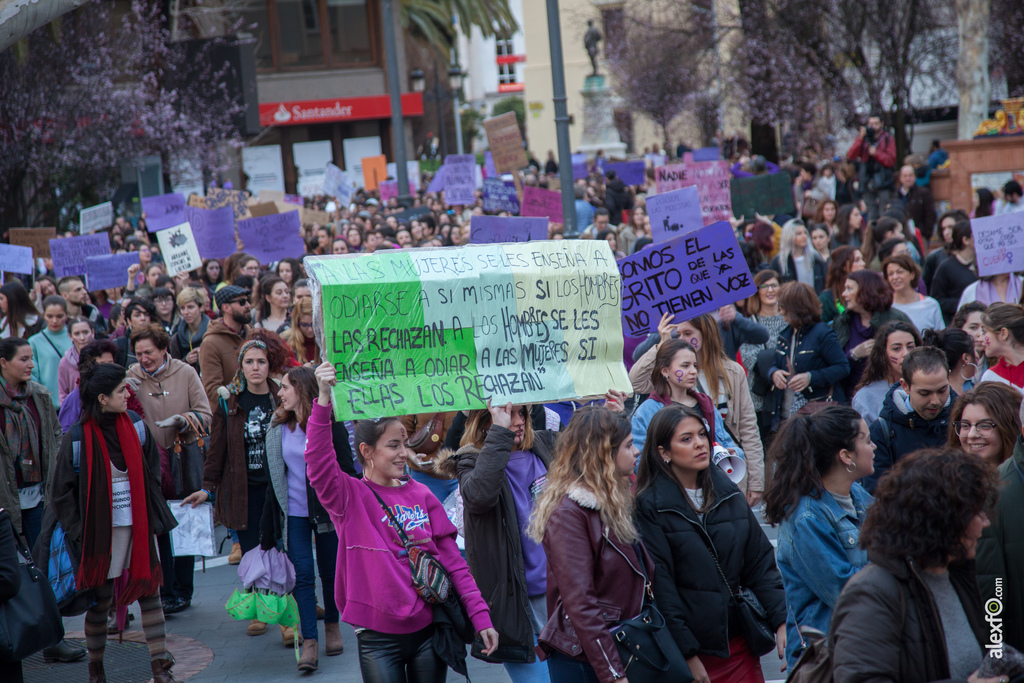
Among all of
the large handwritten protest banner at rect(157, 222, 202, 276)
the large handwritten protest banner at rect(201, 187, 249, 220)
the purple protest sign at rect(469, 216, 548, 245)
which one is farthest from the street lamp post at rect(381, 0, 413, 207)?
the purple protest sign at rect(469, 216, 548, 245)

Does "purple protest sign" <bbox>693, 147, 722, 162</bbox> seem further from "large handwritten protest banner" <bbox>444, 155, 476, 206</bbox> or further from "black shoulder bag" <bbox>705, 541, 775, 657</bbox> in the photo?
"black shoulder bag" <bbox>705, 541, 775, 657</bbox>

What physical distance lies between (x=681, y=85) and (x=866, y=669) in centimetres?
3159

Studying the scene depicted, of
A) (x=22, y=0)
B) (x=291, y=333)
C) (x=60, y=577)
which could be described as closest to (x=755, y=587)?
(x=60, y=577)

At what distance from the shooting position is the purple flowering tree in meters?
23.2

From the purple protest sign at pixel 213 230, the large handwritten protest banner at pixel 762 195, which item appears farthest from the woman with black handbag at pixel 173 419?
the large handwritten protest banner at pixel 762 195

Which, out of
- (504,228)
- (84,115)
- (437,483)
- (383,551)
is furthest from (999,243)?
(84,115)

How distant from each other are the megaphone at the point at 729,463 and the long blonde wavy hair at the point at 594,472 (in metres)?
0.66

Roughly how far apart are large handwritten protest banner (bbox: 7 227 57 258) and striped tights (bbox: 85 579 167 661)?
10256 millimetres

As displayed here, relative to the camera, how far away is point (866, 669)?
2592mm

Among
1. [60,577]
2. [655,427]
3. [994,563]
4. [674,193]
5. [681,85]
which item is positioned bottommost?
[60,577]

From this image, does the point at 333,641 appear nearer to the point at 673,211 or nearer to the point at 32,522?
the point at 32,522

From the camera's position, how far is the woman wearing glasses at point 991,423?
405 centimetres

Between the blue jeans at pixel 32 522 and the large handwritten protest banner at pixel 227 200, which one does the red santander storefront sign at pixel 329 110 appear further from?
the blue jeans at pixel 32 522

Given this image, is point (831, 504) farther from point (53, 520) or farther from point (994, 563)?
point (53, 520)
